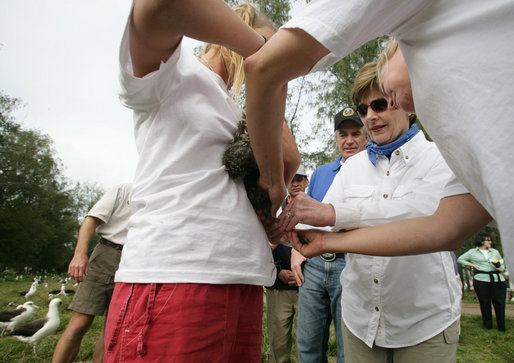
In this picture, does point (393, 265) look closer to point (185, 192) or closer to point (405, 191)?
point (405, 191)

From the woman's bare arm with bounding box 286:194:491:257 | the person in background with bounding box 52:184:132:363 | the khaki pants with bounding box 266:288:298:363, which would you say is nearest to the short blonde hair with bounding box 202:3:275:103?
the woman's bare arm with bounding box 286:194:491:257

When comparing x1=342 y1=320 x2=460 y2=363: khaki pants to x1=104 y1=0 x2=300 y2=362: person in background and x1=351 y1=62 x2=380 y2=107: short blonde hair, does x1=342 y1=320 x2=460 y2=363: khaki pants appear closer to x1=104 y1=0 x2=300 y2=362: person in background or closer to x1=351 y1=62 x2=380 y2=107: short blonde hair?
x1=104 y1=0 x2=300 y2=362: person in background

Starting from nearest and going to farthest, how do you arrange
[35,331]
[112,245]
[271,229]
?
[271,229]
[112,245]
[35,331]

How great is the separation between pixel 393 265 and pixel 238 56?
153cm

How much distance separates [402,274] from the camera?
1941mm

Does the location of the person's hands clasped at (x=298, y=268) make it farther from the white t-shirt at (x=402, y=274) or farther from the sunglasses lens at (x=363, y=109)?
the sunglasses lens at (x=363, y=109)

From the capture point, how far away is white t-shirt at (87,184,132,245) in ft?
13.8

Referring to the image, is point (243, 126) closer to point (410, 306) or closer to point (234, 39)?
point (234, 39)

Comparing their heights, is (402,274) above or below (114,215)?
below

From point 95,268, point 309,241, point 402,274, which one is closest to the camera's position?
point 309,241

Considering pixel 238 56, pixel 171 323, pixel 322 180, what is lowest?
pixel 322 180

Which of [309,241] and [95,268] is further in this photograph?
[95,268]

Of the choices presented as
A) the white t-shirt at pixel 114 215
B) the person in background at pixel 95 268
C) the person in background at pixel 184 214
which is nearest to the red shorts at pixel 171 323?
the person in background at pixel 184 214

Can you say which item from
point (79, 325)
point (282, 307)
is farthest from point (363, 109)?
point (79, 325)
